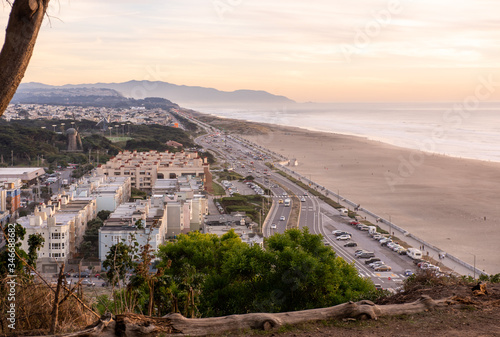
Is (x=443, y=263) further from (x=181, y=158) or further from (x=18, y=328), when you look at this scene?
(x=181, y=158)

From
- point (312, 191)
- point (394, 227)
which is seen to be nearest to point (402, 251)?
point (394, 227)

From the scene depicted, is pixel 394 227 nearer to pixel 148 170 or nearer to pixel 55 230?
pixel 55 230

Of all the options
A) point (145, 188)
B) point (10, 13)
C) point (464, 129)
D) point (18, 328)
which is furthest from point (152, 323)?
point (464, 129)

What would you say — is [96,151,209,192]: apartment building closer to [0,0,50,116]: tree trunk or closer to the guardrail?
the guardrail

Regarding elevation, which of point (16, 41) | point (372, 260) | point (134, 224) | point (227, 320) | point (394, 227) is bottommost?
point (372, 260)

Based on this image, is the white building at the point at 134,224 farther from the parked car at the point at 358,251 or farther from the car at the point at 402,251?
the car at the point at 402,251

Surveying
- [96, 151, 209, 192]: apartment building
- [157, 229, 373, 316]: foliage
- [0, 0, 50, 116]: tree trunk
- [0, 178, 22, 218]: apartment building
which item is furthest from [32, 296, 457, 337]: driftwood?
[96, 151, 209, 192]: apartment building
